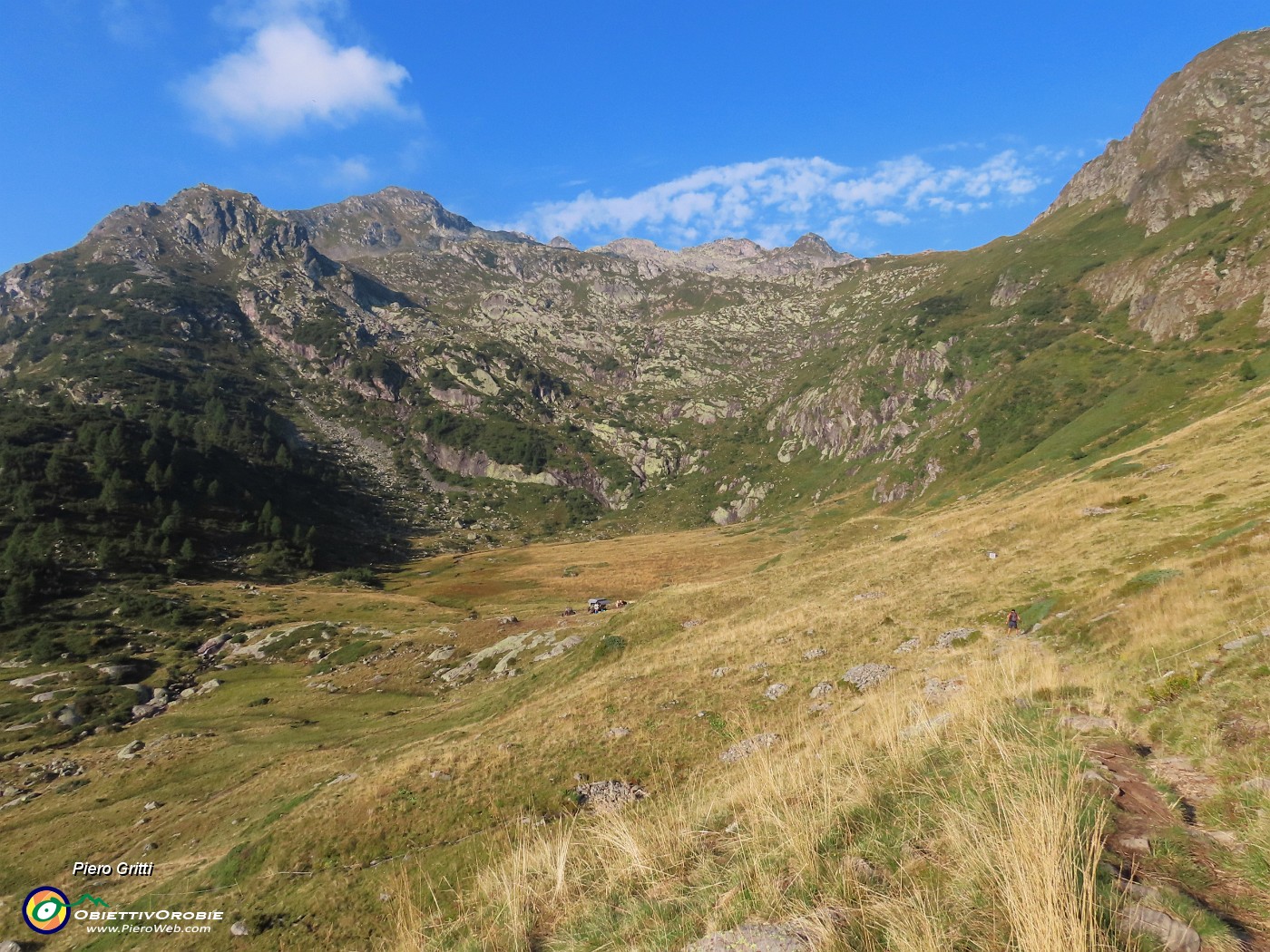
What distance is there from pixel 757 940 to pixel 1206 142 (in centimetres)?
24215

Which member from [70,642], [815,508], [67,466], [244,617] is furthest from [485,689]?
[67,466]

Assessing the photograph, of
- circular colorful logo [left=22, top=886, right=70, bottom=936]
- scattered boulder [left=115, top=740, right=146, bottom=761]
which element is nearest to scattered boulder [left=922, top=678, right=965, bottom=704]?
circular colorful logo [left=22, top=886, right=70, bottom=936]

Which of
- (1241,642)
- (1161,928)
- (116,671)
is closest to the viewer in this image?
(1161,928)

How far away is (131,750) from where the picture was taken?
38125 millimetres

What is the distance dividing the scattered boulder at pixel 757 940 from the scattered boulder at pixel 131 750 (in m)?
49.6

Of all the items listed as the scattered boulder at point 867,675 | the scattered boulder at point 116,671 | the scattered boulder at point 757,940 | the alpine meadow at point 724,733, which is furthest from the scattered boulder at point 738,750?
the scattered boulder at point 116,671

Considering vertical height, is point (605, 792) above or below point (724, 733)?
below

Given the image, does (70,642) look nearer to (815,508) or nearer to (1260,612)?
(1260,612)

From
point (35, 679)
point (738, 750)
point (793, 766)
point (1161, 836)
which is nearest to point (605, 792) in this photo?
point (738, 750)

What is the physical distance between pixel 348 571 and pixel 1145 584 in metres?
124

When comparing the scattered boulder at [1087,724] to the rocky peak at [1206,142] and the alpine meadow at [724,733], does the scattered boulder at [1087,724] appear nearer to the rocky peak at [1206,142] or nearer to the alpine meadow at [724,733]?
the alpine meadow at [724,733]

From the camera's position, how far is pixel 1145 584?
1827 centimetres

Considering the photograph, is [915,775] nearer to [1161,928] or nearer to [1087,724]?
Answer: [1087,724]

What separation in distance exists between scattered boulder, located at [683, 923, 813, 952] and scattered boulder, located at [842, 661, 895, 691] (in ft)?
49.9
